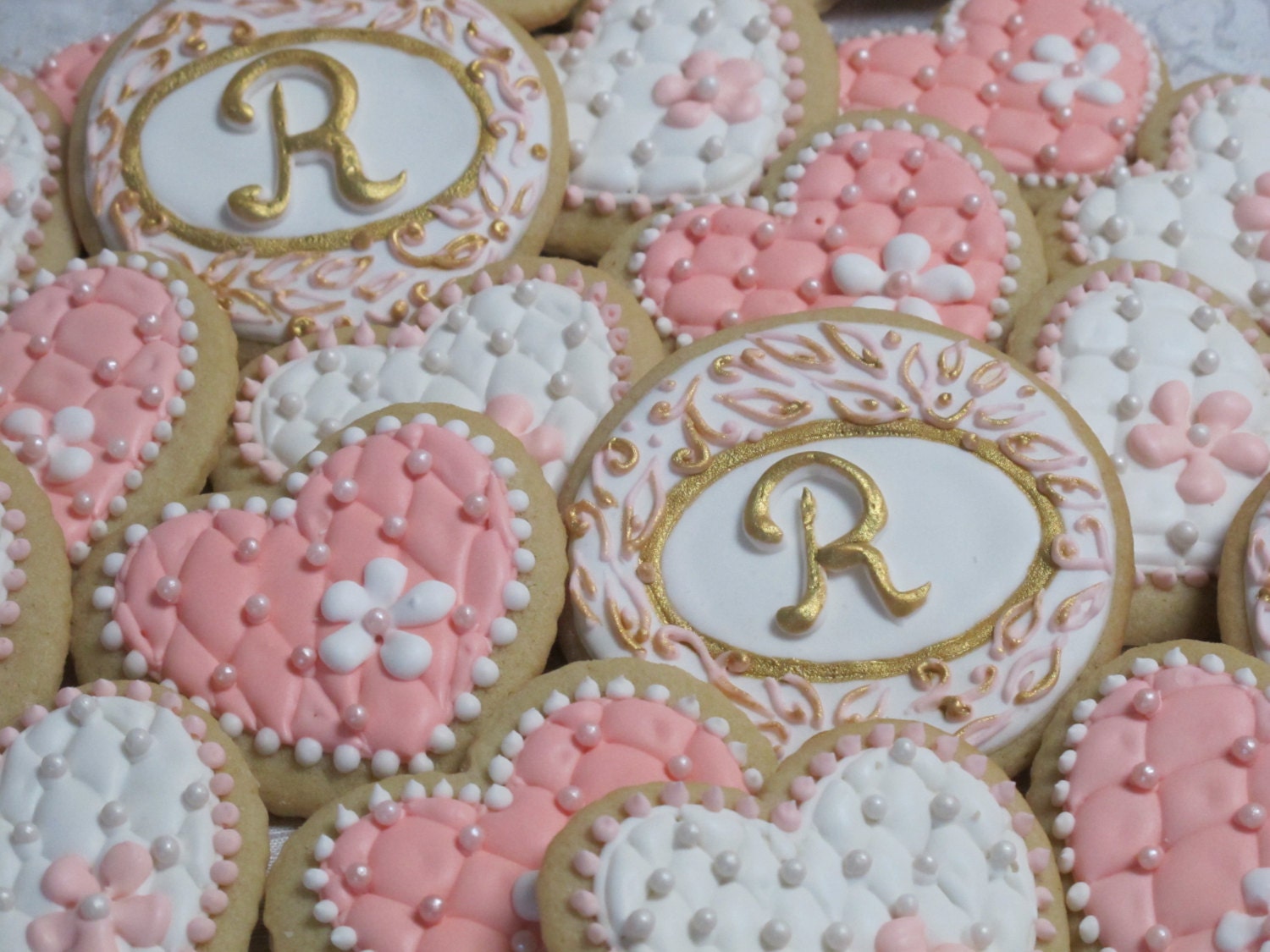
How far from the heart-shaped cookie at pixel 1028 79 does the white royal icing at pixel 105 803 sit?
3.74ft

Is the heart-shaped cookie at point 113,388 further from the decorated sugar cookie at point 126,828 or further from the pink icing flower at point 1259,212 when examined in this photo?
the pink icing flower at point 1259,212

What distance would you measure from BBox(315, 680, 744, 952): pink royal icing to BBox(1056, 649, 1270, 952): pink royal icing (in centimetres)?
31

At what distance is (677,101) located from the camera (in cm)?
168

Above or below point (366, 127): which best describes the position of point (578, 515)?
below

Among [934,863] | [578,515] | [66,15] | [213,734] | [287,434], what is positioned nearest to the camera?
[934,863]

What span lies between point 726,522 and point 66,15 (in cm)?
131

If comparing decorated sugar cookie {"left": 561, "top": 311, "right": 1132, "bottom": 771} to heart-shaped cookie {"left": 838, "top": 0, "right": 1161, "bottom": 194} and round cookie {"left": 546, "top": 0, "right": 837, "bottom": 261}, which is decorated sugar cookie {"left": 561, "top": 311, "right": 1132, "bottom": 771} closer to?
round cookie {"left": 546, "top": 0, "right": 837, "bottom": 261}

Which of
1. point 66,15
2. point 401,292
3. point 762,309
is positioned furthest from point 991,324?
point 66,15

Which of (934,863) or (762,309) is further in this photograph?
(762,309)

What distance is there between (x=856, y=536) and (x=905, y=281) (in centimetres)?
35

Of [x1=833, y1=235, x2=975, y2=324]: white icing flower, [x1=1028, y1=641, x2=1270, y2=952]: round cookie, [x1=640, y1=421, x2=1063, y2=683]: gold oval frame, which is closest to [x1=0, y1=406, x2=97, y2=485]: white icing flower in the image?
[x1=640, y1=421, x2=1063, y2=683]: gold oval frame

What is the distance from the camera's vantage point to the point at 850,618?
1.28 metres

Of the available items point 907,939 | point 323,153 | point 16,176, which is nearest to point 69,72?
point 16,176

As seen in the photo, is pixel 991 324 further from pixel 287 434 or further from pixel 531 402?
pixel 287 434
